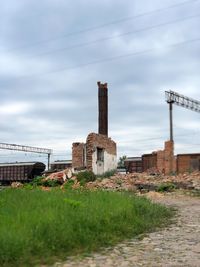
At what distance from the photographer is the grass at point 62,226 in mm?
6035

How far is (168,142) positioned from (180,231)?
2636 centimetres

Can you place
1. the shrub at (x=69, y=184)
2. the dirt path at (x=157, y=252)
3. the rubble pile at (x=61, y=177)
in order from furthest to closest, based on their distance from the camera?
the rubble pile at (x=61, y=177) → the shrub at (x=69, y=184) → the dirt path at (x=157, y=252)

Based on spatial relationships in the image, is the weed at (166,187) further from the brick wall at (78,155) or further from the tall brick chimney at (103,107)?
the tall brick chimney at (103,107)

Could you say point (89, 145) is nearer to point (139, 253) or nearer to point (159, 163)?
point (159, 163)

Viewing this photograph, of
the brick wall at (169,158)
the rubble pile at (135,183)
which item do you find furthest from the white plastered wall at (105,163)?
the brick wall at (169,158)

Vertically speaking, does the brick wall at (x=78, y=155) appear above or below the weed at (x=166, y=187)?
above

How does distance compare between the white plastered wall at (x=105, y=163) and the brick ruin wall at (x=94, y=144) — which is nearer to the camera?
the brick ruin wall at (x=94, y=144)

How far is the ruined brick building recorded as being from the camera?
29.3 m

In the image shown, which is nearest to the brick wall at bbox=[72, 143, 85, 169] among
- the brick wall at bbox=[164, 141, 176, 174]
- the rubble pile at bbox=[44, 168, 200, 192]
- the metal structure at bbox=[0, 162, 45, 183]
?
the rubble pile at bbox=[44, 168, 200, 192]

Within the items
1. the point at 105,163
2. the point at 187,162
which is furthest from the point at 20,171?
the point at 187,162

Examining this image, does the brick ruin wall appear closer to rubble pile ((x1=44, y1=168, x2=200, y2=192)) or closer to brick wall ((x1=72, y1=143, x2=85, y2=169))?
brick wall ((x1=72, y1=143, x2=85, y2=169))

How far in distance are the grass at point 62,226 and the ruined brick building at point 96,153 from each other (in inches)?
711

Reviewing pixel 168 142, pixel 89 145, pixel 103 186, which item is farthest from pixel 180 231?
pixel 168 142

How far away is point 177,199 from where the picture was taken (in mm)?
17625
